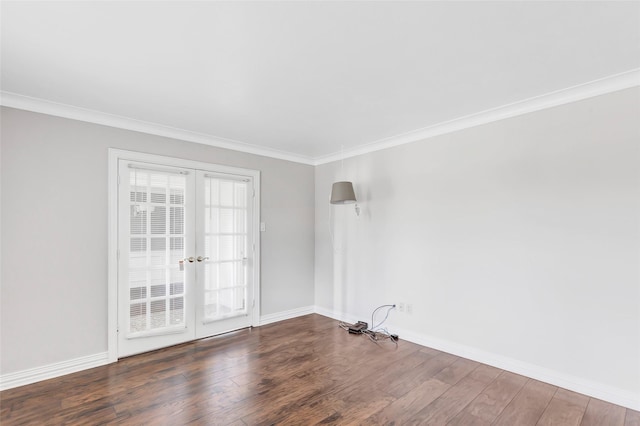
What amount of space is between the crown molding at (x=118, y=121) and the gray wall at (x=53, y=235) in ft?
0.19

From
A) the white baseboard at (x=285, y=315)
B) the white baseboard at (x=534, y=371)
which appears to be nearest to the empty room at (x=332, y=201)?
the white baseboard at (x=534, y=371)

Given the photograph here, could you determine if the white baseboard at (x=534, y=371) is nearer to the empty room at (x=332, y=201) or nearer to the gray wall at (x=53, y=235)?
the empty room at (x=332, y=201)

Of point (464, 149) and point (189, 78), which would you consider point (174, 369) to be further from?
point (464, 149)

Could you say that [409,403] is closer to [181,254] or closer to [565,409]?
[565,409]

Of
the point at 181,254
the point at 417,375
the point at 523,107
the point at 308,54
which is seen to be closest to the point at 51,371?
the point at 181,254

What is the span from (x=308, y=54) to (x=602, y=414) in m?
3.33

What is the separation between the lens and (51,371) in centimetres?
280

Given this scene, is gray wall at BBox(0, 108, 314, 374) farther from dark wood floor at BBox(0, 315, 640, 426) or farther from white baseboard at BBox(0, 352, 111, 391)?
dark wood floor at BBox(0, 315, 640, 426)

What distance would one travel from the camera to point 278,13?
5.46 ft

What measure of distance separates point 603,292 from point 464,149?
1.72 meters

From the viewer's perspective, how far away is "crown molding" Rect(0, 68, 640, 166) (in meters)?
2.46

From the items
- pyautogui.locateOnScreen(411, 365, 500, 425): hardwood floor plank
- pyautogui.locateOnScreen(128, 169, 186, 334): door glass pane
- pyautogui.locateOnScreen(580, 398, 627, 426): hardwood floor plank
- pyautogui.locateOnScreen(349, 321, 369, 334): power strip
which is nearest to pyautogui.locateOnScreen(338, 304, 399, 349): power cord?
pyautogui.locateOnScreen(349, 321, 369, 334): power strip

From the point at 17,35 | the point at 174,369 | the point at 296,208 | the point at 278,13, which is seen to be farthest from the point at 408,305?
the point at 17,35

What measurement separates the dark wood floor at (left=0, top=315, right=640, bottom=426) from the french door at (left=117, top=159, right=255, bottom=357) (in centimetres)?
39
